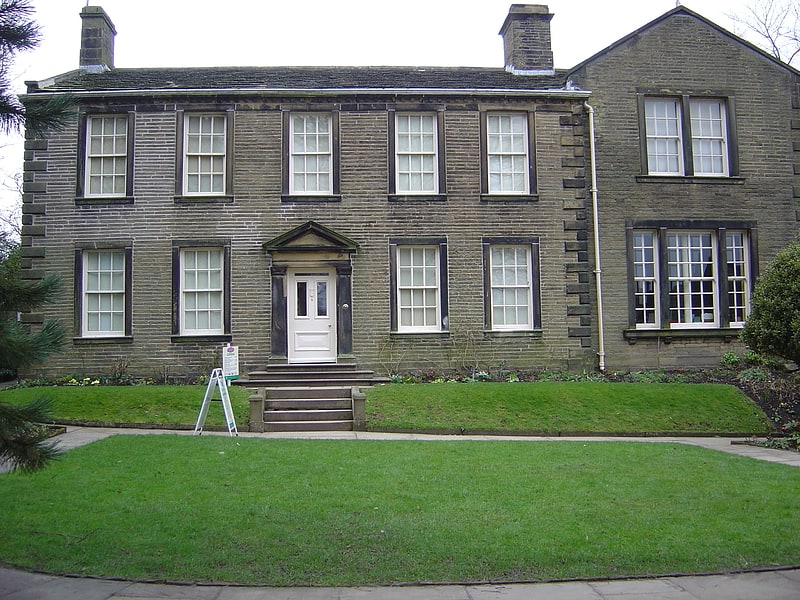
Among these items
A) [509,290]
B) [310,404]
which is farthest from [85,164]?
[509,290]

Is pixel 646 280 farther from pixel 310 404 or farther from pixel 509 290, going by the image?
pixel 310 404

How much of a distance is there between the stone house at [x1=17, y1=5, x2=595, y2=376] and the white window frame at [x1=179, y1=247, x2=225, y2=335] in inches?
2.0

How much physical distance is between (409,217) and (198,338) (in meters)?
6.20

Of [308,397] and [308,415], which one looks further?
[308,397]

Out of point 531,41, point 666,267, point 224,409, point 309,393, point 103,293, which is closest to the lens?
point 224,409

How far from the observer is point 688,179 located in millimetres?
18750

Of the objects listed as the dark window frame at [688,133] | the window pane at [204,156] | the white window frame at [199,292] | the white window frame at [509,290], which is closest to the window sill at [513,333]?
the white window frame at [509,290]

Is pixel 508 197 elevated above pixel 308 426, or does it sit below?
above

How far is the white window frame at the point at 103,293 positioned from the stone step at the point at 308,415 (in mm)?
5820

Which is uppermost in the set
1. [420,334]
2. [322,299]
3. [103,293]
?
[103,293]

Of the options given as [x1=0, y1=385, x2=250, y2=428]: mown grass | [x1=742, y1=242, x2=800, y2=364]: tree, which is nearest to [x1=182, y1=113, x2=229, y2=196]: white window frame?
[x1=0, y1=385, x2=250, y2=428]: mown grass

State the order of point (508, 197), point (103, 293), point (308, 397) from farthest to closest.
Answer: point (508, 197) → point (103, 293) → point (308, 397)

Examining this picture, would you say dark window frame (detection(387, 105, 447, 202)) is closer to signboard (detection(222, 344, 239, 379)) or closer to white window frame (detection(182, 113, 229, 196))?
white window frame (detection(182, 113, 229, 196))

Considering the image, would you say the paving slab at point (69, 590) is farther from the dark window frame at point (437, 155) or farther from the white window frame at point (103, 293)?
the dark window frame at point (437, 155)
